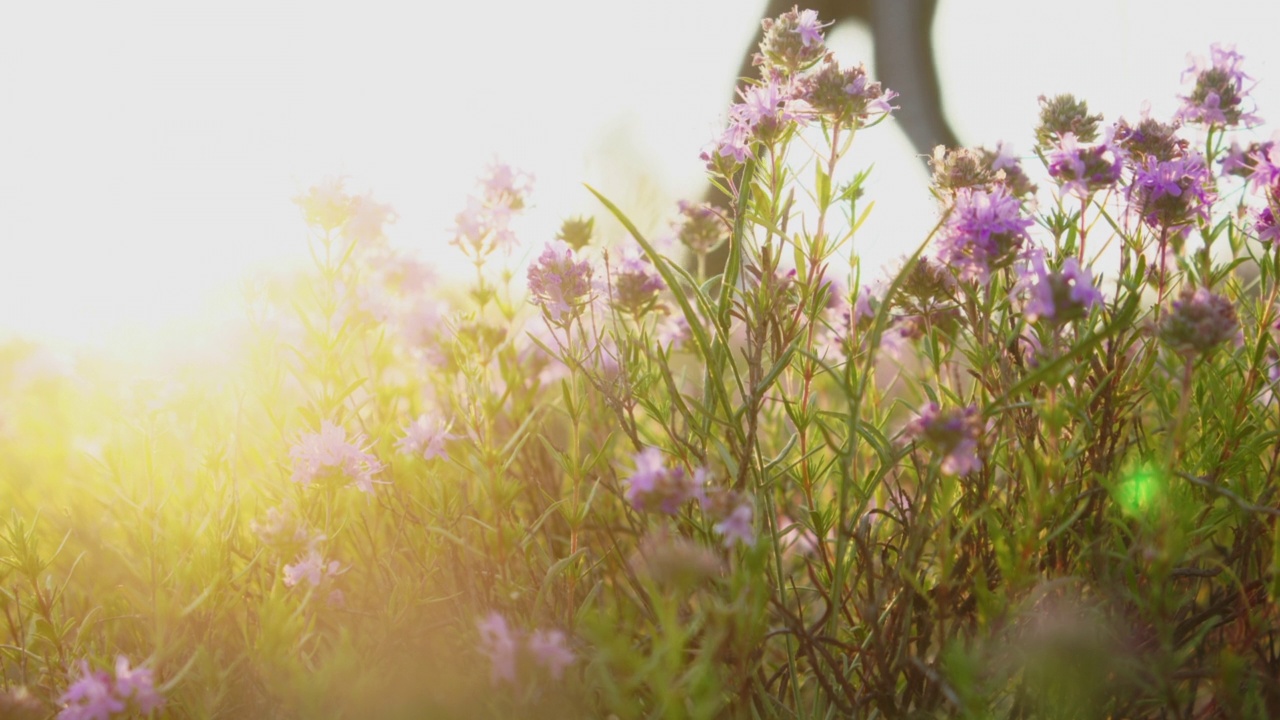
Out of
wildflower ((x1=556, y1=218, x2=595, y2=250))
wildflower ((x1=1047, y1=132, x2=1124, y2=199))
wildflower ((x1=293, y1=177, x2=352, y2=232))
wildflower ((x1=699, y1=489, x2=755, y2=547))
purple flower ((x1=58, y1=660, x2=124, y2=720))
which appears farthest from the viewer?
wildflower ((x1=556, y1=218, x2=595, y2=250))

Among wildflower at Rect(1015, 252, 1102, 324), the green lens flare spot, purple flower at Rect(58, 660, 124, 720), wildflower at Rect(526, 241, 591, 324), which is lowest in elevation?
purple flower at Rect(58, 660, 124, 720)

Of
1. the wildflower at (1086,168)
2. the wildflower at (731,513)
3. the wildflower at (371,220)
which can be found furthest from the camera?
the wildflower at (371,220)

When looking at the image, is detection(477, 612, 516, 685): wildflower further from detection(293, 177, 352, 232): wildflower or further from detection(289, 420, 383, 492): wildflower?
detection(293, 177, 352, 232): wildflower

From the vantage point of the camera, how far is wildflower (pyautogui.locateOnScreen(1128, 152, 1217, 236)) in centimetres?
163

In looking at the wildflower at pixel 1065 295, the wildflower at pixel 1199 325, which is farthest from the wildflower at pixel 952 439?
the wildflower at pixel 1199 325

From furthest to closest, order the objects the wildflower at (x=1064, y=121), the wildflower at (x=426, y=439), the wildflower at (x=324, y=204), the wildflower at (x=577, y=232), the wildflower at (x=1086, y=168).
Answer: the wildflower at (x=577, y=232) < the wildflower at (x=324, y=204) < the wildflower at (x=426, y=439) < the wildflower at (x=1064, y=121) < the wildflower at (x=1086, y=168)

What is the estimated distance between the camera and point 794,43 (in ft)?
5.56

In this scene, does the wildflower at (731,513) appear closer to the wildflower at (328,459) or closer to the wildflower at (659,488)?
the wildflower at (659,488)

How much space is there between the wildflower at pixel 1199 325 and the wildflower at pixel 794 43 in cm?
75

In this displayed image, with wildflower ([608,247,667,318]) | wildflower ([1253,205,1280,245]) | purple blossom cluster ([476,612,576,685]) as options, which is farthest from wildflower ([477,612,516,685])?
wildflower ([1253,205,1280,245])

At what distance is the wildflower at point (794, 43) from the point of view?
1678mm

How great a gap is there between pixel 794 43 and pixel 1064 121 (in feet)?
1.91

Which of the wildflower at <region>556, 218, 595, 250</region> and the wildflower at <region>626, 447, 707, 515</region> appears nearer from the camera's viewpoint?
the wildflower at <region>626, 447, 707, 515</region>

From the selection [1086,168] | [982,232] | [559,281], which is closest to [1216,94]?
[1086,168]
